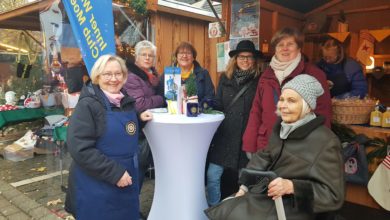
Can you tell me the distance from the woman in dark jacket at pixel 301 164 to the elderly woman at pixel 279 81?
46 centimetres

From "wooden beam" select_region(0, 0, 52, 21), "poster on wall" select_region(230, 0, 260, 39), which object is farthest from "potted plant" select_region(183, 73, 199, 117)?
"wooden beam" select_region(0, 0, 52, 21)

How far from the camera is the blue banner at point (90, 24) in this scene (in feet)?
10.8

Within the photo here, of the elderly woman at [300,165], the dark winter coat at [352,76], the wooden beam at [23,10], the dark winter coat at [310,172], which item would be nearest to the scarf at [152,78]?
the elderly woman at [300,165]

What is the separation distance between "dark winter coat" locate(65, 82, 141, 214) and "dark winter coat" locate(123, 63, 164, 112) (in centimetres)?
63

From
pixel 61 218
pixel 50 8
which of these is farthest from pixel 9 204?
pixel 50 8

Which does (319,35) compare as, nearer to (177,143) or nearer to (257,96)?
(257,96)

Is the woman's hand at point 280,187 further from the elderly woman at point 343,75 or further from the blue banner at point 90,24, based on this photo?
the blue banner at point 90,24

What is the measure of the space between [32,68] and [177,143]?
251 inches

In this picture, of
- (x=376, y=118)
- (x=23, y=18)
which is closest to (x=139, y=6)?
(x=376, y=118)

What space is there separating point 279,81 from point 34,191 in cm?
362

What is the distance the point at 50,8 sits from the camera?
4270 millimetres

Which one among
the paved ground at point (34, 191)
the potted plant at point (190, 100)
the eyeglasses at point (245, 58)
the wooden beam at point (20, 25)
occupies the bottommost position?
the paved ground at point (34, 191)

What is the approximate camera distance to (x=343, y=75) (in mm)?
3527

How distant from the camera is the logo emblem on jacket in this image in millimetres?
2314
